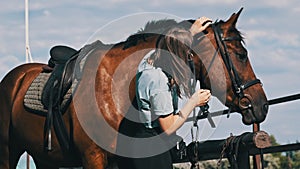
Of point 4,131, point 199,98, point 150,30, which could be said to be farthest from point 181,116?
point 4,131

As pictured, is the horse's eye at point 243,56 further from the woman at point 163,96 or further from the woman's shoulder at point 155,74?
the woman's shoulder at point 155,74

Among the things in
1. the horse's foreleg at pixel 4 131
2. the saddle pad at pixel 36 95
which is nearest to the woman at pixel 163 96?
the saddle pad at pixel 36 95

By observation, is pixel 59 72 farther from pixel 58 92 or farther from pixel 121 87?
pixel 121 87

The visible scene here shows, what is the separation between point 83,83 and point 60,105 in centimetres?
32

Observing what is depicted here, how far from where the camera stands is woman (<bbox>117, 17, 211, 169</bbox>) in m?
5.21

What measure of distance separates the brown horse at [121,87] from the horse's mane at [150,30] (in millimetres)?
12

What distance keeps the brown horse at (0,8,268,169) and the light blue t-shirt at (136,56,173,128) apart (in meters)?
0.53

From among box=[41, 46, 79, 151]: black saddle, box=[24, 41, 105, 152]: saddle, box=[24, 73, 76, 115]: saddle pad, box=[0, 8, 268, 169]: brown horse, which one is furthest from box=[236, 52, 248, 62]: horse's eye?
box=[24, 73, 76, 115]: saddle pad

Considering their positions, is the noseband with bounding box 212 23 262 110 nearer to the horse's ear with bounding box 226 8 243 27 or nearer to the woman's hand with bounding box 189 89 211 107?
the horse's ear with bounding box 226 8 243 27

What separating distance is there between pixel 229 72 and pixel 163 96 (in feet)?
2.92

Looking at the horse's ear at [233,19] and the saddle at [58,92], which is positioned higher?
the horse's ear at [233,19]

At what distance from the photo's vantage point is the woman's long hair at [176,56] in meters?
5.56

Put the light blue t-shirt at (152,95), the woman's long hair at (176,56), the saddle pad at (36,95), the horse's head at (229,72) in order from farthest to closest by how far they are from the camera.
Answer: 1. the saddle pad at (36,95)
2. the horse's head at (229,72)
3. the woman's long hair at (176,56)
4. the light blue t-shirt at (152,95)

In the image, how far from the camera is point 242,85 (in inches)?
229
